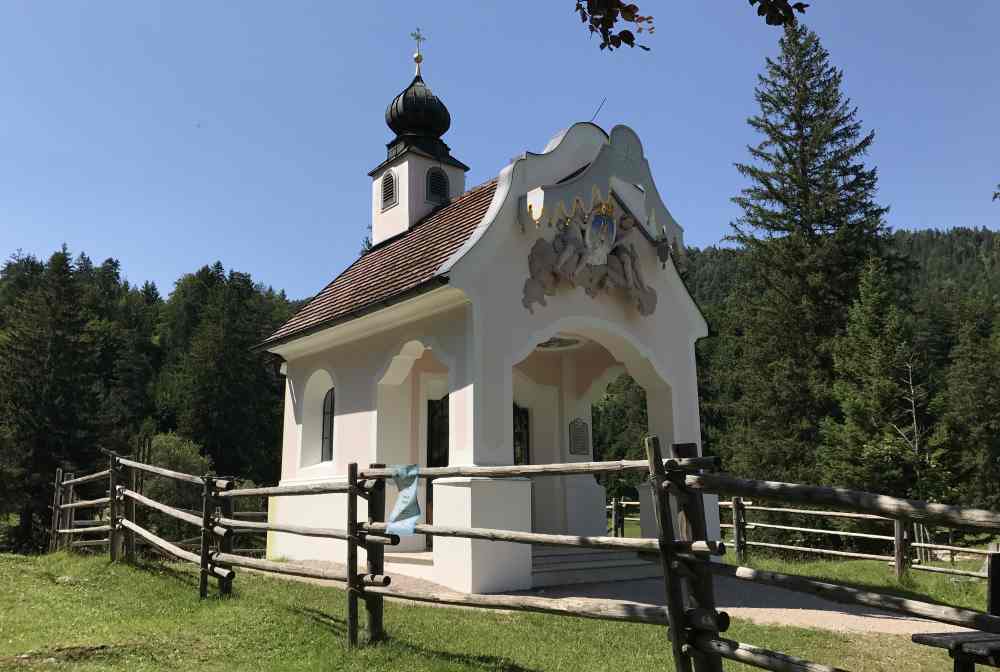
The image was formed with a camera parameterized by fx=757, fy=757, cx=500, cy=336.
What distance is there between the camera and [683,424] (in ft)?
41.7

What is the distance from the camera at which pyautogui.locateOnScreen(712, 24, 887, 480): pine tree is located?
29.6 m

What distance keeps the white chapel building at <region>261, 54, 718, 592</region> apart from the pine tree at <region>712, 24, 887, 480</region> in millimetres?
17336

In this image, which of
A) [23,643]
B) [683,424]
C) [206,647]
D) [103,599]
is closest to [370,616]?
[206,647]

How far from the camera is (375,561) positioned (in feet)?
22.7

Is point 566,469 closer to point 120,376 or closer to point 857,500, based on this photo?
point 857,500

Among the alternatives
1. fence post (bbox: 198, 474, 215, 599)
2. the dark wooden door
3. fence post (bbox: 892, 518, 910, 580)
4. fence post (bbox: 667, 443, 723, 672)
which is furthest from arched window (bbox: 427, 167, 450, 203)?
fence post (bbox: 667, 443, 723, 672)

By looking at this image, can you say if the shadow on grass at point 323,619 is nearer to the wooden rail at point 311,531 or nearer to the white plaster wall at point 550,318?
the wooden rail at point 311,531

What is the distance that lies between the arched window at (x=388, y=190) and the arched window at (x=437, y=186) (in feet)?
2.67

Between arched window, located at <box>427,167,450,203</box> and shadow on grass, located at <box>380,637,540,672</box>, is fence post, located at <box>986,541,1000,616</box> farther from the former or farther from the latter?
arched window, located at <box>427,167,450,203</box>

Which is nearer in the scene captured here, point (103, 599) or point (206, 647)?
Answer: point (206, 647)

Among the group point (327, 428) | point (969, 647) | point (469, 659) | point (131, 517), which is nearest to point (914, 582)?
point (469, 659)

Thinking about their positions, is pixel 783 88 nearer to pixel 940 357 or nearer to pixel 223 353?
pixel 940 357

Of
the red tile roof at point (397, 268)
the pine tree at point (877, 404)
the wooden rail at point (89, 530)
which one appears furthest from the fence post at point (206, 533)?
the pine tree at point (877, 404)

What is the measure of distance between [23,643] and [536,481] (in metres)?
9.21
